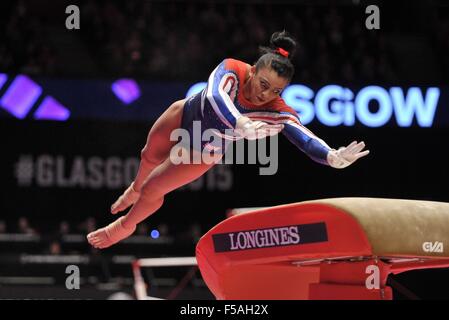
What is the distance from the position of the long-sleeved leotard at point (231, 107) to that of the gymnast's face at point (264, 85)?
6cm

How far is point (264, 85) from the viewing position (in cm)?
366

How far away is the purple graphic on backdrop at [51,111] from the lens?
877 centimetres

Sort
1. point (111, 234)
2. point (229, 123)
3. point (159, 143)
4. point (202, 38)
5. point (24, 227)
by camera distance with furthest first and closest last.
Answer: point (202, 38) < point (24, 227) < point (111, 234) < point (159, 143) < point (229, 123)

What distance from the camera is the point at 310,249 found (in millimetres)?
3260

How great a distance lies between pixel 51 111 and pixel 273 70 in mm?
5798

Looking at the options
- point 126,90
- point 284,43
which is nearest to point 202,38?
point 126,90

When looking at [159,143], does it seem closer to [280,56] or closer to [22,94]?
[280,56]

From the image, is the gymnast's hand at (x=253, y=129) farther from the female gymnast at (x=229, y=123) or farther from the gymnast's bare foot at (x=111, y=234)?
the gymnast's bare foot at (x=111, y=234)

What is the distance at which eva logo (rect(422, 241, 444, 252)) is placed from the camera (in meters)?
3.26

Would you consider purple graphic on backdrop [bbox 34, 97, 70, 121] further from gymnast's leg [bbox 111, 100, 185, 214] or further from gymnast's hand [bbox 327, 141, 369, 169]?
gymnast's hand [bbox 327, 141, 369, 169]

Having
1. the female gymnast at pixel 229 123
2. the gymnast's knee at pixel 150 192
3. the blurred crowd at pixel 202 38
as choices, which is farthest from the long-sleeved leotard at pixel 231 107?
the blurred crowd at pixel 202 38

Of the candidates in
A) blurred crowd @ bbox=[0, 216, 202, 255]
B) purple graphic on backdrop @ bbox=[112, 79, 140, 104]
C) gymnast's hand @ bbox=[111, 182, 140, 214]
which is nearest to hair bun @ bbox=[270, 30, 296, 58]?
gymnast's hand @ bbox=[111, 182, 140, 214]
